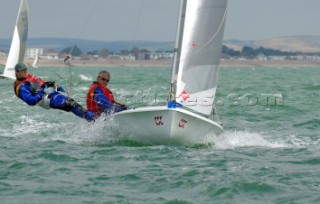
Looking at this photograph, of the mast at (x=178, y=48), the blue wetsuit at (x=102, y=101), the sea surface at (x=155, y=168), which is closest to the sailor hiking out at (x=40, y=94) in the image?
the blue wetsuit at (x=102, y=101)

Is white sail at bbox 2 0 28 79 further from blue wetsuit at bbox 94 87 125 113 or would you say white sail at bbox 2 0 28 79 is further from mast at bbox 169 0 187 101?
mast at bbox 169 0 187 101

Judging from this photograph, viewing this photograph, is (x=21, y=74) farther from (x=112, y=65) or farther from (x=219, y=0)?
(x=112, y=65)

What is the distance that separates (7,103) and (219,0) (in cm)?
1297

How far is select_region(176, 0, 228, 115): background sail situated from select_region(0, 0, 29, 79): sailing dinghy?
17.7 meters

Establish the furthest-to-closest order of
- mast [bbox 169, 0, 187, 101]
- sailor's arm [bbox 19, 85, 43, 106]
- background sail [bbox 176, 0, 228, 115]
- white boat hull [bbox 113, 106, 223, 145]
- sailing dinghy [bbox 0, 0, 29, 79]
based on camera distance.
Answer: sailing dinghy [bbox 0, 0, 29, 79]
sailor's arm [bbox 19, 85, 43, 106]
background sail [bbox 176, 0, 228, 115]
mast [bbox 169, 0, 187, 101]
white boat hull [bbox 113, 106, 223, 145]

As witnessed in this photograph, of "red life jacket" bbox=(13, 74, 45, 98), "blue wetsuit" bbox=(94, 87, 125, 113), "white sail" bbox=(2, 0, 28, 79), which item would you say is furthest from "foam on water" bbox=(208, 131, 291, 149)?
"white sail" bbox=(2, 0, 28, 79)

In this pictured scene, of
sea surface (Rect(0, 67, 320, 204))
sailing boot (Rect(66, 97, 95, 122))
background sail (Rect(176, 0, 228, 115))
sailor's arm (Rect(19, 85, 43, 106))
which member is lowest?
sea surface (Rect(0, 67, 320, 204))

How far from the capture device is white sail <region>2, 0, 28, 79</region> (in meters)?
28.2

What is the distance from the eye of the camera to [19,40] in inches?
1131

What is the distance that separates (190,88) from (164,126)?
84cm

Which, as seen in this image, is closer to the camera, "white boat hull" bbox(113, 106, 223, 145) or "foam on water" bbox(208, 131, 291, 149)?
"white boat hull" bbox(113, 106, 223, 145)

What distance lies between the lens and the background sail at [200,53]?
36.1 ft

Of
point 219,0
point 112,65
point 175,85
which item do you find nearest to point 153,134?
point 175,85

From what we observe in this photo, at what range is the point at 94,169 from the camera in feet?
29.9
